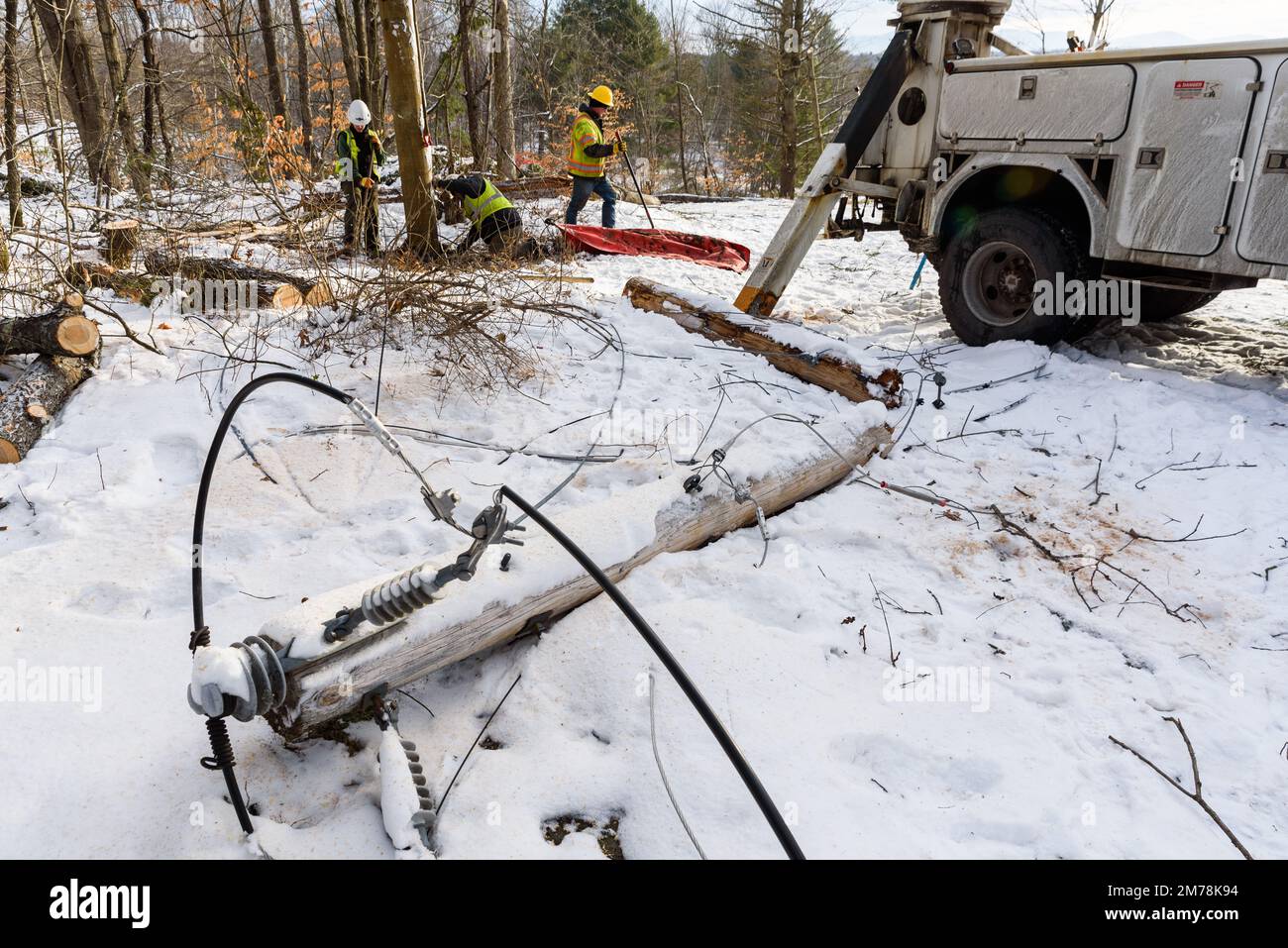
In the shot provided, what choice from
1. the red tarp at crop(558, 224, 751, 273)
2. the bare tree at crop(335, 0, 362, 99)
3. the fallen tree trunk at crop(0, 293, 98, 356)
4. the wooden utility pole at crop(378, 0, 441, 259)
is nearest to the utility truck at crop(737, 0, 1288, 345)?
the red tarp at crop(558, 224, 751, 273)

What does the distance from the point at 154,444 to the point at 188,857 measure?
2.90 meters

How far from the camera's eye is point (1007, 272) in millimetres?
5875

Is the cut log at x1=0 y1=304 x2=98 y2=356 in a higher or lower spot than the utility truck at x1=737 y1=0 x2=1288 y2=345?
lower

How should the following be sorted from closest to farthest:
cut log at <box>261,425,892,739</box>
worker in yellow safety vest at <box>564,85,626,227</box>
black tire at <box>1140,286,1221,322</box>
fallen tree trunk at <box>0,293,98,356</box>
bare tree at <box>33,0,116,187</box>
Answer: cut log at <box>261,425,892,739</box>, fallen tree trunk at <box>0,293,98,356</box>, black tire at <box>1140,286,1221,322</box>, worker in yellow safety vest at <box>564,85,626,227</box>, bare tree at <box>33,0,116,187</box>

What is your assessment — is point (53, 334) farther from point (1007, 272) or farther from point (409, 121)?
point (1007, 272)

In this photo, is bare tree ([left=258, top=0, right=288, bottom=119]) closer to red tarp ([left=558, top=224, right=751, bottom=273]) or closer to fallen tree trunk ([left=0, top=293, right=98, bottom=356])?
red tarp ([left=558, top=224, right=751, bottom=273])

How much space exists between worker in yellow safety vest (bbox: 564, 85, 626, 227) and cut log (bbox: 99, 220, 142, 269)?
5.07m

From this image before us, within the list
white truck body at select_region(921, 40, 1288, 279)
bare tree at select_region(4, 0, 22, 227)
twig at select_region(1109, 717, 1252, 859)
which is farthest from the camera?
bare tree at select_region(4, 0, 22, 227)

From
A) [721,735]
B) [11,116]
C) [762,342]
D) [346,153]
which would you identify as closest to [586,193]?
[346,153]

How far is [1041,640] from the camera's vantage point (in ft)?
10.1

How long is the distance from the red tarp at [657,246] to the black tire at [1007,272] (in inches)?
147

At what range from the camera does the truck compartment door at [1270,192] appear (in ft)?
Answer: 14.3

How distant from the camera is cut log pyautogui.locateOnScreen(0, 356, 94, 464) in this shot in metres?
4.12
